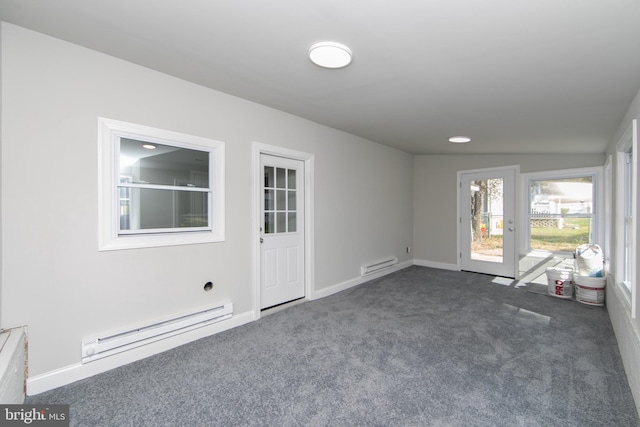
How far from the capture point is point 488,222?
542 cm

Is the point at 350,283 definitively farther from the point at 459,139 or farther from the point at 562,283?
the point at 562,283

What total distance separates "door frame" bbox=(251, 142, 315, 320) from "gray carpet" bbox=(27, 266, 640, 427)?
54cm

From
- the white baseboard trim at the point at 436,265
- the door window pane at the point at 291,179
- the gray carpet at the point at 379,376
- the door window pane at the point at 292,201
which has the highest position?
the door window pane at the point at 291,179

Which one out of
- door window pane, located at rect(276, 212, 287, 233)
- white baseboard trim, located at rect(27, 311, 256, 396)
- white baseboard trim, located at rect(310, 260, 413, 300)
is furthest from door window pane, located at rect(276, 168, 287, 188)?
white baseboard trim, located at rect(27, 311, 256, 396)

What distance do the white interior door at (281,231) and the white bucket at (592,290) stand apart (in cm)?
360

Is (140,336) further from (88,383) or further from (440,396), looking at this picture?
(440,396)

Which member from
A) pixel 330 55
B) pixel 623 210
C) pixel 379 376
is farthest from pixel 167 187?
pixel 623 210

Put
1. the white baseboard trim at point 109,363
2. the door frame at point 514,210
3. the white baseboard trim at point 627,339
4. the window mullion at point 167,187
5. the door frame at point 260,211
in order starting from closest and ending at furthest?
the white baseboard trim at point 627,339 < the white baseboard trim at point 109,363 < the window mullion at point 167,187 < the door frame at point 260,211 < the door frame at point 514,210

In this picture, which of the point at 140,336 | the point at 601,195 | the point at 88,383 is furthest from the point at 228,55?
the point at 601,195

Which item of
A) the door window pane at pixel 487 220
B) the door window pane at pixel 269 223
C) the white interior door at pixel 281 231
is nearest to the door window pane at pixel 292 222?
the white interior door at pixel 281 231

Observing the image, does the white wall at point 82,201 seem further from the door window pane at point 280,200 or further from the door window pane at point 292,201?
the door window pane at point 292,201

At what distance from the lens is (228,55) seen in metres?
2.19

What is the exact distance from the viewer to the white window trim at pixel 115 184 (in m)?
2.24

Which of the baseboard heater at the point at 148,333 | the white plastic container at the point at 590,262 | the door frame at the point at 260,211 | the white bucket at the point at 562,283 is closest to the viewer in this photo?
the baseboard heater at the point at 148,333
